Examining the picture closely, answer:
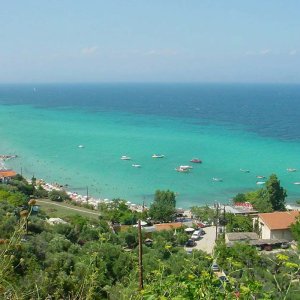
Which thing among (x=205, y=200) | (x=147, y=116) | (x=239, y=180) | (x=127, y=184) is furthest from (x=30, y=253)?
(x=147, y=116)

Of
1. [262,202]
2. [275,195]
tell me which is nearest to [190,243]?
[262,202]

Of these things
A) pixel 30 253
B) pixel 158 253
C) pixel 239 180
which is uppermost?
pixel 30 253

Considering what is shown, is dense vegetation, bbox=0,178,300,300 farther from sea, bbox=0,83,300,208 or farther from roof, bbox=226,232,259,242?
sea, bbox=0,83,300,208

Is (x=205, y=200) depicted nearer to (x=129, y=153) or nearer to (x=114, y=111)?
(x=129, y=153)

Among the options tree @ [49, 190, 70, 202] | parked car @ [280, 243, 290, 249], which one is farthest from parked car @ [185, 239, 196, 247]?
tree @ [49, 190, 70, 202]

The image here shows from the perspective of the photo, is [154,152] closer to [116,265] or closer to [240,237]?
[240,237]

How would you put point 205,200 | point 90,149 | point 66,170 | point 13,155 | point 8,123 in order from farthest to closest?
point 8,123 → point 90,149 → point 13,155 → point 66,170 → point 205,200
